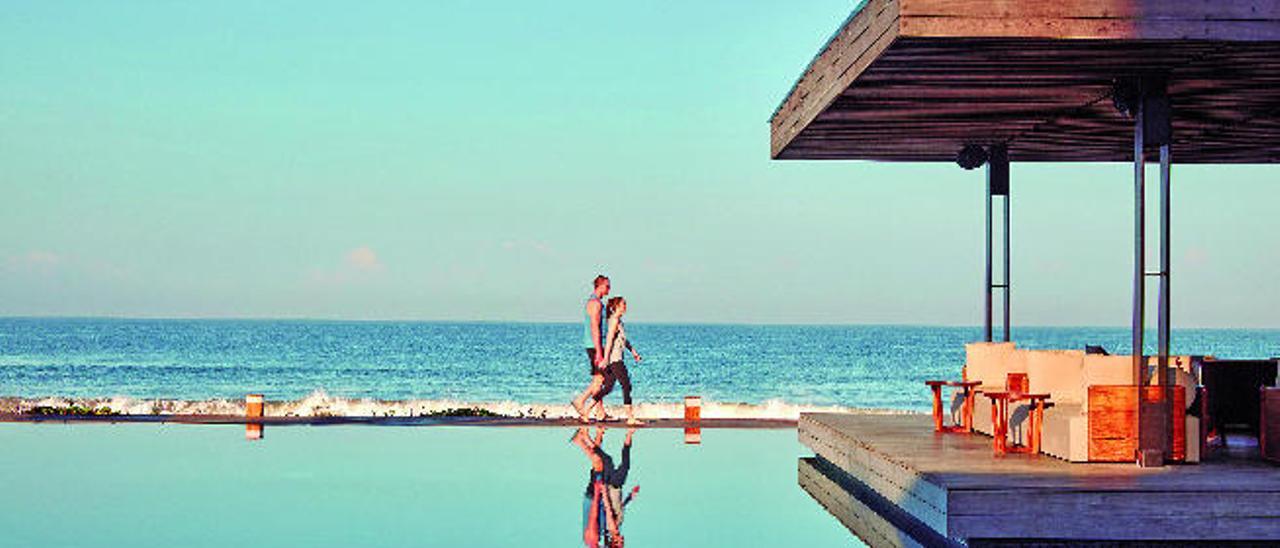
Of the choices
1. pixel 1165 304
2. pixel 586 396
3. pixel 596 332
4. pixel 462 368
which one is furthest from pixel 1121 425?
pixel 462 368

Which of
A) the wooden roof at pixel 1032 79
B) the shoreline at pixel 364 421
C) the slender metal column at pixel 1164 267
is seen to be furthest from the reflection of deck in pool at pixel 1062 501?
the shoreline at pixel 364 421

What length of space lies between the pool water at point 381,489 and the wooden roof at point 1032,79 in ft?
8.18

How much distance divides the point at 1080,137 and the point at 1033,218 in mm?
50511

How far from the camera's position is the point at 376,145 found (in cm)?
5525

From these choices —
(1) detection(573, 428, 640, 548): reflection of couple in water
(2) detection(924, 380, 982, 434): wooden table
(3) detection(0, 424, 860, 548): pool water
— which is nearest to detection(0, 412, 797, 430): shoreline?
(3) detection(0, 424, 860, 548): pool water

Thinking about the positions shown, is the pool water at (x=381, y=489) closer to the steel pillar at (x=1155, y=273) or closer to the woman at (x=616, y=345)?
the woman at (x=616, y=345)

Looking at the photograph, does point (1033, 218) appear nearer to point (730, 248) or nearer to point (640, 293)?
point (730, 248)

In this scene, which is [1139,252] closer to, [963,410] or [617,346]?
[963,410]

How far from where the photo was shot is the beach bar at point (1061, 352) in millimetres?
9414

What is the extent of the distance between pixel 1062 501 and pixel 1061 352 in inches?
137

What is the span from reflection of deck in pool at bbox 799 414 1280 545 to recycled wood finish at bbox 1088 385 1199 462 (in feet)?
0.65

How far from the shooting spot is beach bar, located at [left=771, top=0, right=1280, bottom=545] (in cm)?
941

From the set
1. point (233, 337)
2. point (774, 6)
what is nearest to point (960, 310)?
point (774, 6)

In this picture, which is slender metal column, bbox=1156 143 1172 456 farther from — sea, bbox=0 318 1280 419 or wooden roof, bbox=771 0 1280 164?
sea, bbox=0 318 1280 419
